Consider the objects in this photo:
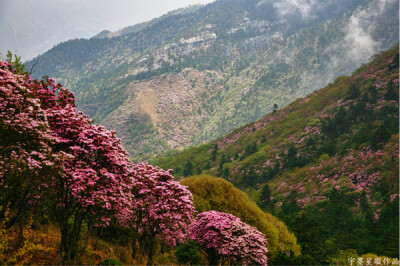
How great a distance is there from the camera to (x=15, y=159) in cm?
1073

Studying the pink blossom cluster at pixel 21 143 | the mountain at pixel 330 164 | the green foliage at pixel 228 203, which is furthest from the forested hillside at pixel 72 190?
the mountain at pixel 330 164

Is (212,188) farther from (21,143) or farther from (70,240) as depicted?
(21,143)

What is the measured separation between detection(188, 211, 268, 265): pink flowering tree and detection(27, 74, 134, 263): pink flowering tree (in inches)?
328

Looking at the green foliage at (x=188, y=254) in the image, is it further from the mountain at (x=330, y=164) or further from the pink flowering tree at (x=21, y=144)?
the mountain at (x=330, y=164)

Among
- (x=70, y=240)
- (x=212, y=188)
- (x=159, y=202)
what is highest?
(x=212, y=188)

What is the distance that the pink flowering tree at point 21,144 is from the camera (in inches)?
434

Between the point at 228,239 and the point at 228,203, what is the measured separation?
16.7 metres

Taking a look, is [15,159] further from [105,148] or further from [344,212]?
[344,212]

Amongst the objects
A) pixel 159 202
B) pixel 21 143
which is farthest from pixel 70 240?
pixel 21 143

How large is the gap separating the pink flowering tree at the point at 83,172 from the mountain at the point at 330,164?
42.1 metres

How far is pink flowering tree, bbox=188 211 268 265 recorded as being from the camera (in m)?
20.4

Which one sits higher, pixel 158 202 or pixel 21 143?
pixel 21 143

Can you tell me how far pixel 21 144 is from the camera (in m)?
11.8

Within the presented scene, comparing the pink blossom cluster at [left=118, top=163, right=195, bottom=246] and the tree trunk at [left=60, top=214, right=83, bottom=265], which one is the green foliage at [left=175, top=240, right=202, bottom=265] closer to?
the pink blossom cluster at [left=118, top=163, right=195, bottom=246]
